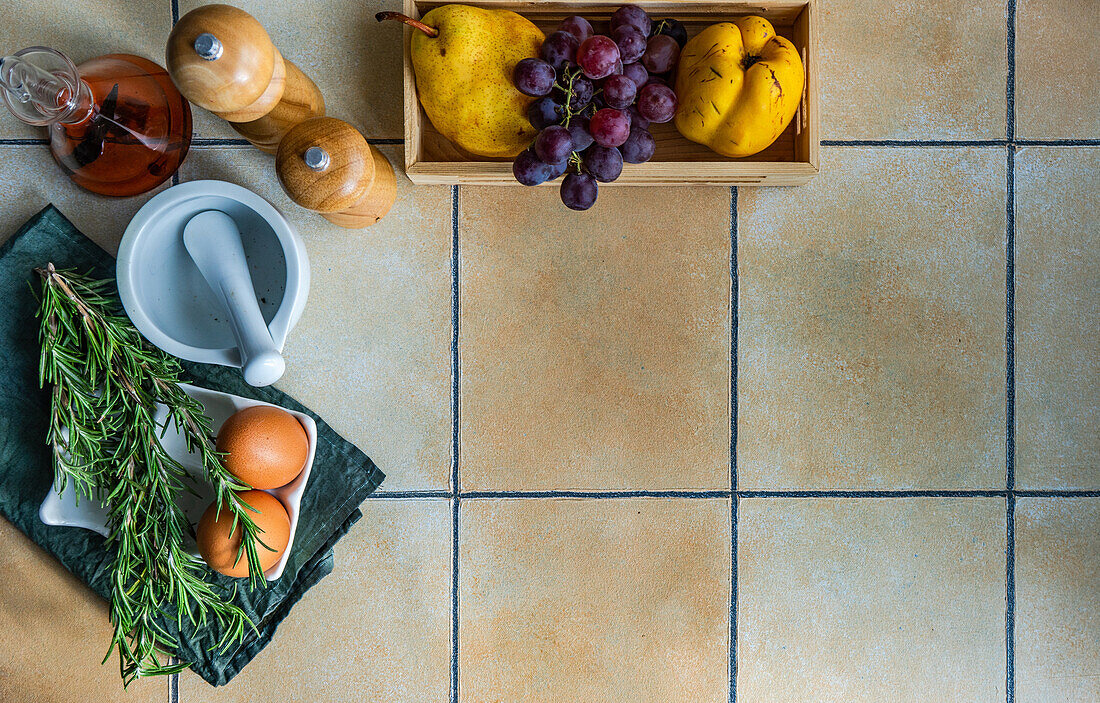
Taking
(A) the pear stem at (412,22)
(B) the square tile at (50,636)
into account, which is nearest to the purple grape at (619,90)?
(A) the pear stem at (412,22)

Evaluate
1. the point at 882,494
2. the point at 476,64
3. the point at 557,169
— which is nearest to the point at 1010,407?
the point at 882,494

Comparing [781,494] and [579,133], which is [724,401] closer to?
[781,494]

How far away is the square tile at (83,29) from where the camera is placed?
0.82 m

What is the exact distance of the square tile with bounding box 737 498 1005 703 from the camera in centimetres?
85

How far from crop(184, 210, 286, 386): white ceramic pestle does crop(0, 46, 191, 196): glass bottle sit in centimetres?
12

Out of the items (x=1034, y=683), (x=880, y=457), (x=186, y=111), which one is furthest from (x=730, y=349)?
(x=186, y=111)

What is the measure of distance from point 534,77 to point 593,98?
0.20 ft

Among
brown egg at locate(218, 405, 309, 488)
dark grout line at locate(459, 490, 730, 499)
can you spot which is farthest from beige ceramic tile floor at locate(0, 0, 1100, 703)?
brown egg at locate(218, 405, 309, 488)

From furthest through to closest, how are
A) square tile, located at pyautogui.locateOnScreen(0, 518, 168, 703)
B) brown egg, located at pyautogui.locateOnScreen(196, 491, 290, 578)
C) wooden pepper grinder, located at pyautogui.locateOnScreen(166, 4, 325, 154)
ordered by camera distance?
square tile, located at pyautogui.locateOnScreen(0, 518, 168, 703)
brown egg, located at pyautogui.locateOnScreen(196, 491, 290, 578)
wooden pepper grinder, located at pyautogui.locateOnScreen(166, 4, 325, 154)

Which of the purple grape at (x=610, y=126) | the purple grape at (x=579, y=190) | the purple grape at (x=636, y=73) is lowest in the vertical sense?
the purple grape at (x=579, y=190)

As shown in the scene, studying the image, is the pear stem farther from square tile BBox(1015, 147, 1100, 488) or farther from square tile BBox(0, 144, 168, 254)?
square tile BBox(1015, 147, 1100, 488)

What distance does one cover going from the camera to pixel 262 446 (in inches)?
27.7

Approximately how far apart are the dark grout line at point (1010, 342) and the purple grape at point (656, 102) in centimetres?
46

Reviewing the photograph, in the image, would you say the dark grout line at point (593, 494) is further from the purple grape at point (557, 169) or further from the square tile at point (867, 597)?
the purple grape at point (557, 169)
